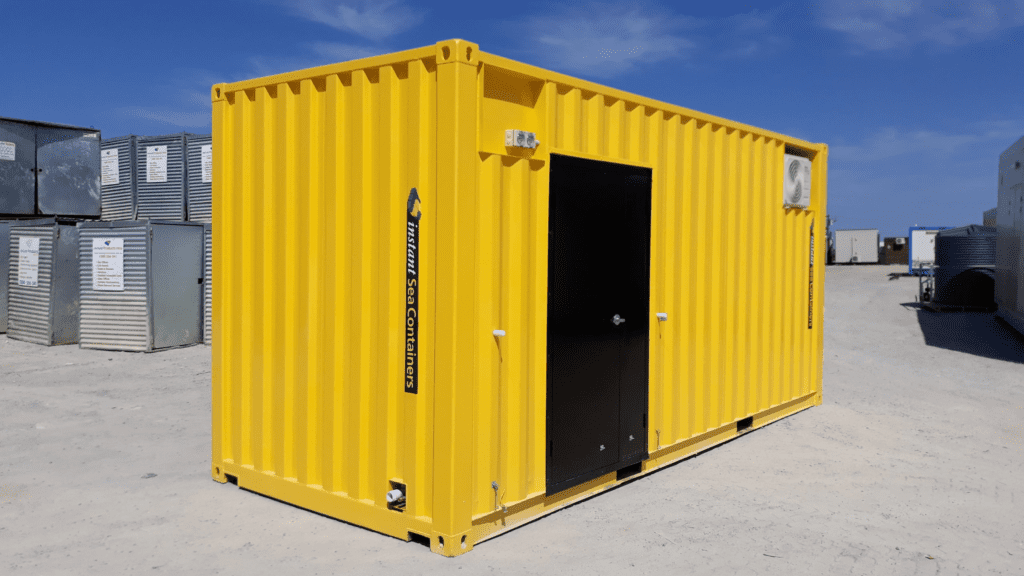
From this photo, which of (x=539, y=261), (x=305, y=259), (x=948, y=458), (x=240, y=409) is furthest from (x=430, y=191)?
(x=948, y=458)

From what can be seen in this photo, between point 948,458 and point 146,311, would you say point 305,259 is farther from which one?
point 146,311

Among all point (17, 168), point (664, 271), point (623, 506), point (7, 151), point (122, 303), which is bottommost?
point (623, 506)

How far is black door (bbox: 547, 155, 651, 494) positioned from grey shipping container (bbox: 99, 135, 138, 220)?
1257cm

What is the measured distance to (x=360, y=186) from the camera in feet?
15.7

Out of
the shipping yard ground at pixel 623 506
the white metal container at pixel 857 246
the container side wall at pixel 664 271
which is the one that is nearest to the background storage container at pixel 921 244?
the white metal container at pixel 857 246

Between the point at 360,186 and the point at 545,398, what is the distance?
1853mm

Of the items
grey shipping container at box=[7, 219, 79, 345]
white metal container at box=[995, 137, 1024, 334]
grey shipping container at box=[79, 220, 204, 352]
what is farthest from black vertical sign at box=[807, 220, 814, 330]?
grey shipping container at box=[7, 219, 79, 345]

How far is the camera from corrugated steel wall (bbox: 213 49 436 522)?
4582mm

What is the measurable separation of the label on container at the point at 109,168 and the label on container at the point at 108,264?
332 cm

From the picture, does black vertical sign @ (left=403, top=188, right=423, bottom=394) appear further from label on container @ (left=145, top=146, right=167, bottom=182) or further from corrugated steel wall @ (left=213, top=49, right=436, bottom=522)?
label on container @ (left=145, top=146, right=167, bottom=182)

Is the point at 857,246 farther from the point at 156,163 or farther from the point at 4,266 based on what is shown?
the point at 4,266

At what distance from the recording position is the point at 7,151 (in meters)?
15.0

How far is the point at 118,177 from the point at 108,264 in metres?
3.72

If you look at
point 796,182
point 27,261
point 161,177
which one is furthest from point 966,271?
point 27,261
